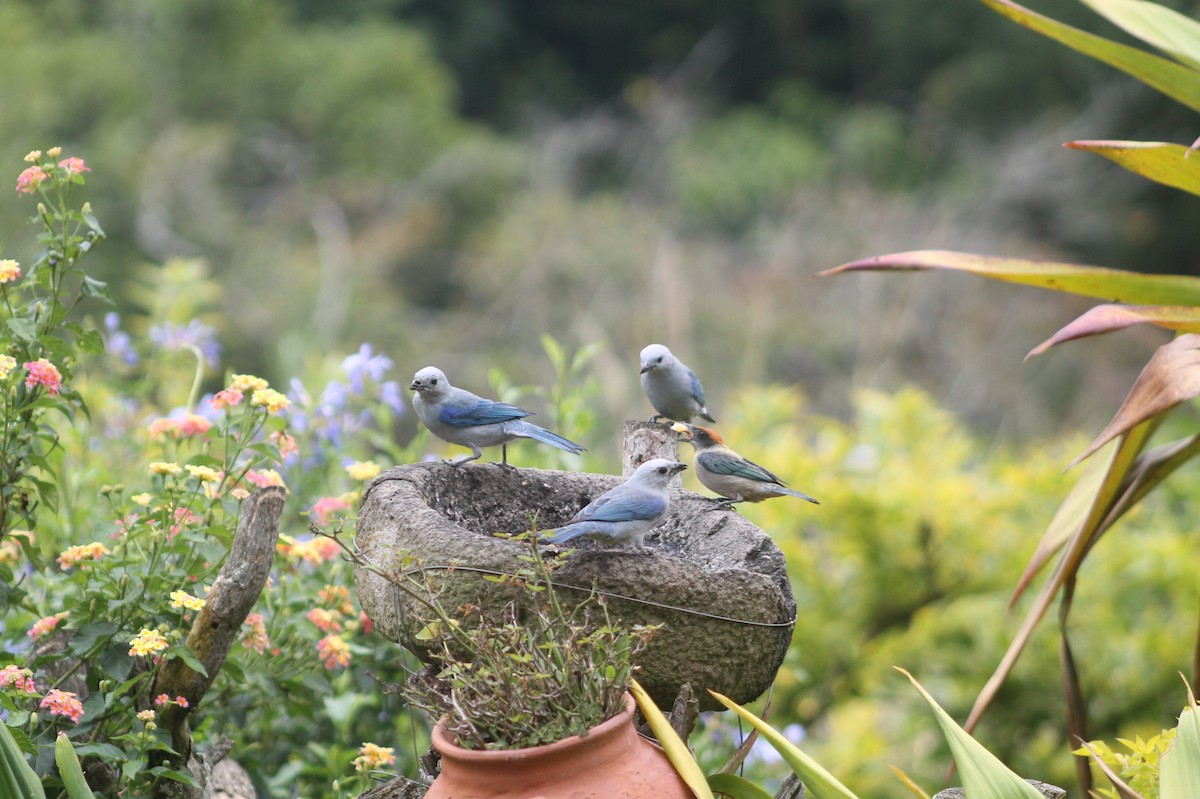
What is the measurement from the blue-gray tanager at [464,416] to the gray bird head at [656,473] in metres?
0.40

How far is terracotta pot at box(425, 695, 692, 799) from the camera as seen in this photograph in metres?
1.93

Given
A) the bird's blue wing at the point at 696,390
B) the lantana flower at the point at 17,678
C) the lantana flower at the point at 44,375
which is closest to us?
the lantana flower at the point at 17,678

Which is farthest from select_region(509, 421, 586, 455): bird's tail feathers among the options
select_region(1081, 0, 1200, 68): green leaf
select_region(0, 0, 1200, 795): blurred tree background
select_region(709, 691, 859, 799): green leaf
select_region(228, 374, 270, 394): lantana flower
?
select_region(0, 0, 1200, 795): blurred tree background

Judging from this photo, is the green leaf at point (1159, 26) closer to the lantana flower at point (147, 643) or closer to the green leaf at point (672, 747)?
the green leaf at point (672, 747)

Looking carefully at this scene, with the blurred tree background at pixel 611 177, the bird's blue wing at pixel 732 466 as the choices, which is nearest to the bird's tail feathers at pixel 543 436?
the bird's blue wing at pixel 732 466

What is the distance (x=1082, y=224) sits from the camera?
1709 centimetres

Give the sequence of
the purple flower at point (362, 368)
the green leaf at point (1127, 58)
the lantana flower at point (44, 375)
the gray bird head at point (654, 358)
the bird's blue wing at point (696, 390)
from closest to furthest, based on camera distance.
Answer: the lantana flower at point (44, 375) < the green leaf at point (1127, 58) < the gray bird head at point (654, 358) < the bird's blue wing at point (696, 390) < the purple flower at point (362, 368)


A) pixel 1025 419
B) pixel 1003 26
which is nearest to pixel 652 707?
pixel 1025 419

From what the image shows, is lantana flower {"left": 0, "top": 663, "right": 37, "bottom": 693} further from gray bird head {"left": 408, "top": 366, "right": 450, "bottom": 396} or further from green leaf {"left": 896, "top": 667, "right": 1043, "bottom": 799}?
green leaf {"left": 896, "top": 667, "right": 1043, "bottom": 799}

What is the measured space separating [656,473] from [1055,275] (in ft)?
3.12

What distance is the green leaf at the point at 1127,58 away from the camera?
2.60 metres

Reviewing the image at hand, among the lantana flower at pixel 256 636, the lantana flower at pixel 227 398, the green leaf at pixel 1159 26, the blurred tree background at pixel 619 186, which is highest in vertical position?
the green leaf at pixel 1159 26

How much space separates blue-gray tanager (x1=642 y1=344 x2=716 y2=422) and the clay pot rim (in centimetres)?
101

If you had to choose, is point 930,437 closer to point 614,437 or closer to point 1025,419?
point 614,437
